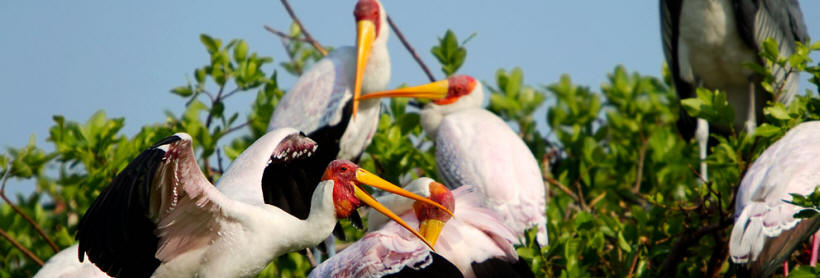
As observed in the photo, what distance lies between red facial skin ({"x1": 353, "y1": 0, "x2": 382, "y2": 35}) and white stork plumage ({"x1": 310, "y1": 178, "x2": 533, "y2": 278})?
153 centimetres

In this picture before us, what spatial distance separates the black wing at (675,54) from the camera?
18.0 ft

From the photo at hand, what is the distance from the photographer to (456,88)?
5.41 m

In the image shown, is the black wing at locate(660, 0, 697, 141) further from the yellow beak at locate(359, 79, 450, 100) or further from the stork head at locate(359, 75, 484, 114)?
the yellow beak at locate(359, 79, 450, 100)

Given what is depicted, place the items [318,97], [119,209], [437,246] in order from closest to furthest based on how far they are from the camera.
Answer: [119,209]
[437,246]
[318,97]

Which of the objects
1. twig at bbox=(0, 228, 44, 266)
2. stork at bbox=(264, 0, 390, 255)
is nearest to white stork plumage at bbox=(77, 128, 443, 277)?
twig at bbox=(0, 228, 44, 266)

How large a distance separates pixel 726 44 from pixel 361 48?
1965mm

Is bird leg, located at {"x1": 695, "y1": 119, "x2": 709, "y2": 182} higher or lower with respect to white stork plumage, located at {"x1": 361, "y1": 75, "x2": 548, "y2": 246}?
lower

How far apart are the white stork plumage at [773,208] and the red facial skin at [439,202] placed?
2.88 feet

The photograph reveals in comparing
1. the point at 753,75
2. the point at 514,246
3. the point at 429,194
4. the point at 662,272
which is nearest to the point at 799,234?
the point at 662,272

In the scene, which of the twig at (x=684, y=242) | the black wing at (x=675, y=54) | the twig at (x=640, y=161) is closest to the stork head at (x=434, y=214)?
the twig at (x=684, y=242)

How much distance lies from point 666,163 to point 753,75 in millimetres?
1421

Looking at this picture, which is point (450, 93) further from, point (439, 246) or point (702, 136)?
point (439, 246)

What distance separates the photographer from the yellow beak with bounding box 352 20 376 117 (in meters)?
5.07

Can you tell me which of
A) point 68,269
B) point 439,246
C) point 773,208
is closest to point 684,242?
point 773,208
